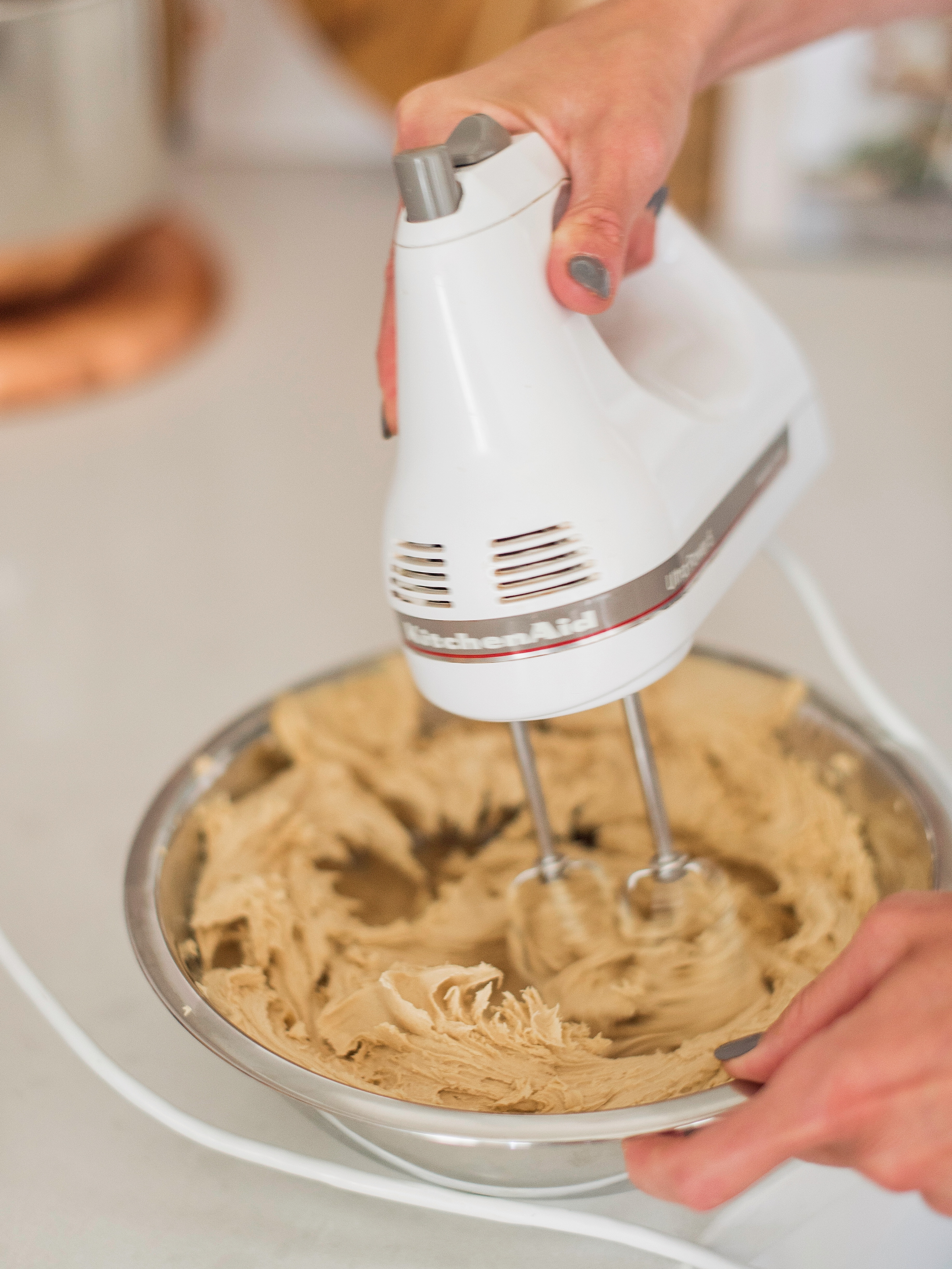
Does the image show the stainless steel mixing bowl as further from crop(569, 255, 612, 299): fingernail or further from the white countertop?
crop(569, 255, 612, 299): fingernail

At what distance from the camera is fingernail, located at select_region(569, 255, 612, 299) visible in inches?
16.7

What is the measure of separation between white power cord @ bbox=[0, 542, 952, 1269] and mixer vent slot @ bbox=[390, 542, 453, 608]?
215mm

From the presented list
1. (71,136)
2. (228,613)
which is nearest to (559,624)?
(228,613)

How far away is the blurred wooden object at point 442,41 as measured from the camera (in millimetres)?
1298

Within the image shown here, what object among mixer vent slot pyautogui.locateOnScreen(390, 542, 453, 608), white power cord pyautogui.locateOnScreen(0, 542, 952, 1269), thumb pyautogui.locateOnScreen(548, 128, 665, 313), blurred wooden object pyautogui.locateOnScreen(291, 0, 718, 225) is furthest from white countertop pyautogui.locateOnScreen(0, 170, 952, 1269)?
thumb pyautogui.locateOnScreen(548, 128, 665, 313)

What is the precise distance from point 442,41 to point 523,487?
3.69 ft

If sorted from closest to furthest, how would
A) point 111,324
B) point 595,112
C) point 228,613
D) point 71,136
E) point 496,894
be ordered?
point 595,112, point 496,894, point 228,613, point 71,136, point 111,324

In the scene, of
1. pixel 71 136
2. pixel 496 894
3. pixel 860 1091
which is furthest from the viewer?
pixel 71 136

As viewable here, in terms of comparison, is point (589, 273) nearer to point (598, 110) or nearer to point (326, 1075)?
point (598, 110)

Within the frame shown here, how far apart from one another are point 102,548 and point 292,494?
0.17 meters

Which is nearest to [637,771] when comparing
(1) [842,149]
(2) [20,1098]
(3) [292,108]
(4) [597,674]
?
(4) [597,674]

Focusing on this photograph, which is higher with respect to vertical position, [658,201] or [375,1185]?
[658,201]

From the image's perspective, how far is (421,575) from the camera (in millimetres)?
448

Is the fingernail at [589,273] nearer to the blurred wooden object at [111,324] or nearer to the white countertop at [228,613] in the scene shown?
the white countertop at [228,613]
